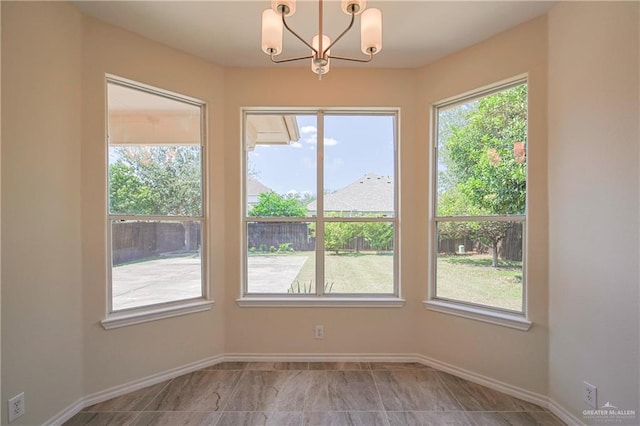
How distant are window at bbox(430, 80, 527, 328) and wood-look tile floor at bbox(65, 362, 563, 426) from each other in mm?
647

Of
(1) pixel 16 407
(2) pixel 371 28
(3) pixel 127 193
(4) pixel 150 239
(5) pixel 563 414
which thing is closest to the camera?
(2) pixel 371 28

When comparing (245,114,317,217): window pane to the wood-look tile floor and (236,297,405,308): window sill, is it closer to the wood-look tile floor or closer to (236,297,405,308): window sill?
(236,297,405,308): window sill

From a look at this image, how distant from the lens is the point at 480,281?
2393mm

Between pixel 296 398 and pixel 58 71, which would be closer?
pixel 58 71

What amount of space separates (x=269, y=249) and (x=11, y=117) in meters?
1.88

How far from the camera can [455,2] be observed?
1915 mm

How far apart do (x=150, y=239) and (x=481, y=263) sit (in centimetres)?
269

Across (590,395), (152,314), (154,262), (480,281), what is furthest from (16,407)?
(590,395)

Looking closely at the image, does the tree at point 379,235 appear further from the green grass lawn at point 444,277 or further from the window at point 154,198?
the window at point 154,198

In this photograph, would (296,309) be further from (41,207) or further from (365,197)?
(41,207)

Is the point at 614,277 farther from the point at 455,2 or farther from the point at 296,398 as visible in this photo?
the point at 296,398

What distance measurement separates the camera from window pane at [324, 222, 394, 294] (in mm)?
2740

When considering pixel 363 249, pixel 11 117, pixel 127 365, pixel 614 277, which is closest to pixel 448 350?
pixel 363 249

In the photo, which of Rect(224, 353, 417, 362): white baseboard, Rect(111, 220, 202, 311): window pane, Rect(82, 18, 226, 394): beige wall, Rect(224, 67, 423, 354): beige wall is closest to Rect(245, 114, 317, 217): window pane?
Rect(224, 67, 423, 354): beige wall
